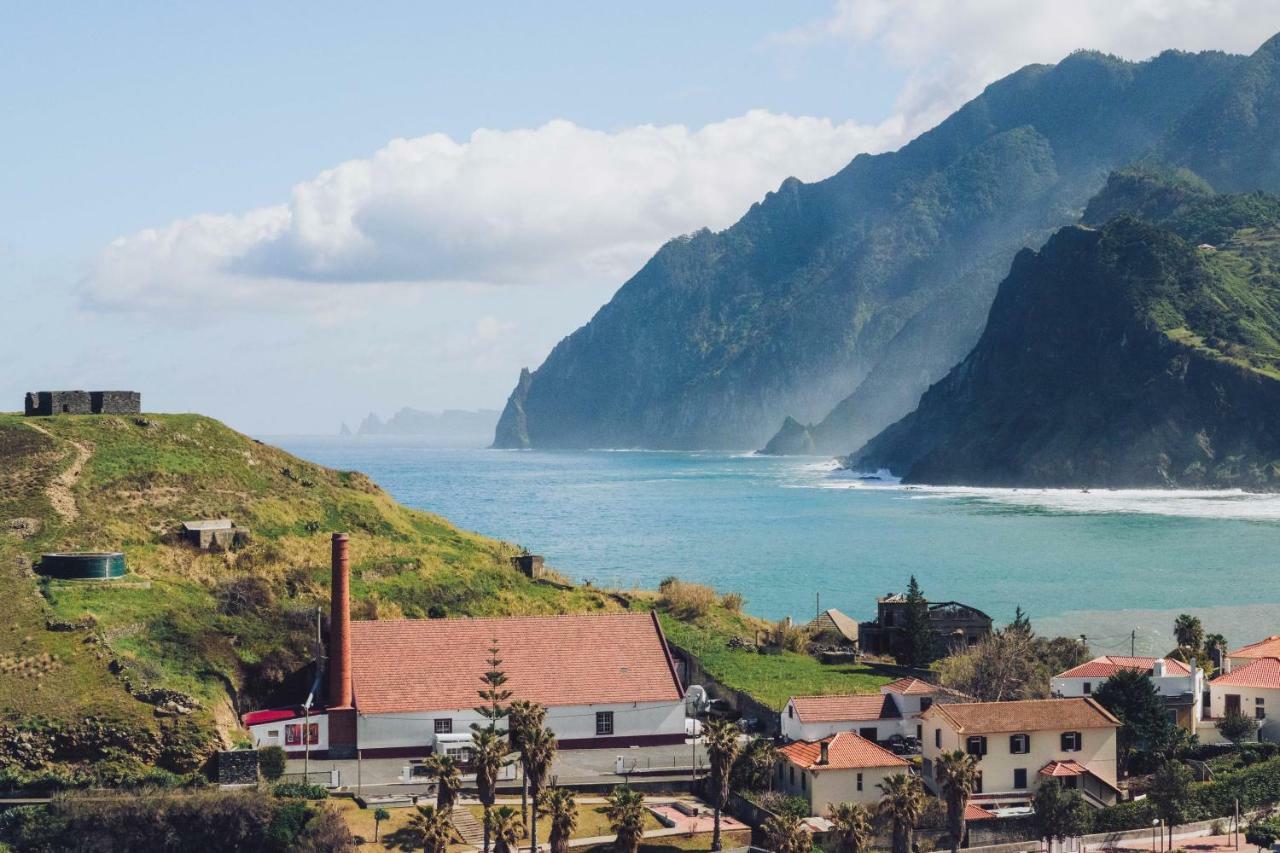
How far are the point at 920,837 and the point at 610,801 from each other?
10002 mm

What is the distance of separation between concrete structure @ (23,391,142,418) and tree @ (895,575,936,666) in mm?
40345

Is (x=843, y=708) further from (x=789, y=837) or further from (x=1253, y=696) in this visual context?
(x=1253, y=696)

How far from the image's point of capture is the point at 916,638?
74500 mm

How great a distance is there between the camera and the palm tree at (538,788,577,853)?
140 ft

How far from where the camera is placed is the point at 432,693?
185 feet

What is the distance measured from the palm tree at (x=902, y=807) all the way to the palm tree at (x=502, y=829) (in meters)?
11.1

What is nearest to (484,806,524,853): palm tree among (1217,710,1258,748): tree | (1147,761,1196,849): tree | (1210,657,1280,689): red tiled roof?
(1147,761,1196,849): tree

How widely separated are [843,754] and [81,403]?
1791 inches

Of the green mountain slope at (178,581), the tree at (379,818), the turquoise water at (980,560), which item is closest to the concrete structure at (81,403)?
the green mountain slope at (178,581)

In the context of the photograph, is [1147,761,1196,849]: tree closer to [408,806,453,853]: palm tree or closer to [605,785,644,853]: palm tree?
[605,785,644,853]: palm tree

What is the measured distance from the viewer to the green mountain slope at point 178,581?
171 ft

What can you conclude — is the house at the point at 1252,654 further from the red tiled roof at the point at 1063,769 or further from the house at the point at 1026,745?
the red tiled roof at the point at 1063,769

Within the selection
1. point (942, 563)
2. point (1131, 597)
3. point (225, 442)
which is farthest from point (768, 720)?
point (942, 563)

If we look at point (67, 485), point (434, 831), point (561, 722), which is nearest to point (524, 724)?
point (434, 831)
